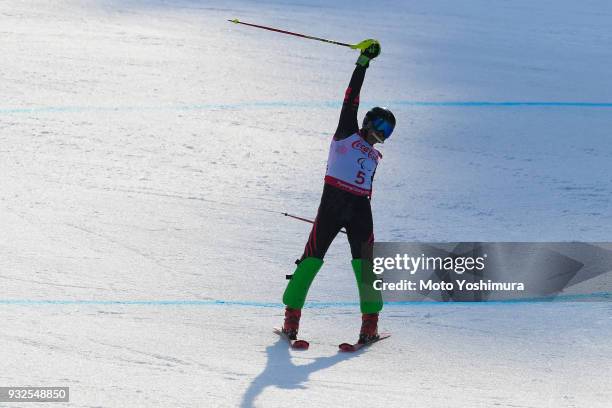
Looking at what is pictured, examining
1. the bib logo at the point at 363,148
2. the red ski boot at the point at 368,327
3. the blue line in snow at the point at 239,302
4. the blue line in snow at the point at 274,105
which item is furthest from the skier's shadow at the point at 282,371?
the blue line in snow at the point at 274,105

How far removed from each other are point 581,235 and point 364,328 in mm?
2926

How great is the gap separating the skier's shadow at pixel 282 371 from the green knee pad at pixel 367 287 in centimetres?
30

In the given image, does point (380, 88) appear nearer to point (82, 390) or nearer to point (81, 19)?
point (81, 19)

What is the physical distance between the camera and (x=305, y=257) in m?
6.60

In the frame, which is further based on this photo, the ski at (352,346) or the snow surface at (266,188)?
Result: the ski at (352,346)

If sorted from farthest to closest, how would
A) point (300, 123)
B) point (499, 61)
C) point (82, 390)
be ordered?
point (499, 61)
point (300, 123)
point (82, 390)

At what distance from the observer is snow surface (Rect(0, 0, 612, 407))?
6.16 m

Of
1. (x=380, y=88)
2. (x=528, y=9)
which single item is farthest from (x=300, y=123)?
(x=528, y=9)

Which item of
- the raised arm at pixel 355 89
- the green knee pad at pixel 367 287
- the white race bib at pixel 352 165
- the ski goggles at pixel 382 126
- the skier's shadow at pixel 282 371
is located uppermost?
the raised arm at pixel 355 89

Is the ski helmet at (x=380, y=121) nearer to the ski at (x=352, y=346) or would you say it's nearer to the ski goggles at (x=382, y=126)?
the ski goggles at (x=382, y=126)

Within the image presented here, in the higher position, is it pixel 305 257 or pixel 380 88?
pixel 380 88

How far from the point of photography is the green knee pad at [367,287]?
258 inches

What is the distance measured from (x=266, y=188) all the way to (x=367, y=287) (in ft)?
11.1

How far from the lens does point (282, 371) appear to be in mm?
6137
